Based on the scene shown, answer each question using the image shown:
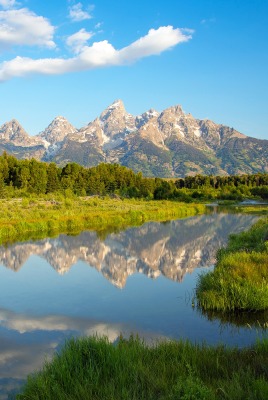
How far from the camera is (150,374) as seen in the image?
993 centimetres

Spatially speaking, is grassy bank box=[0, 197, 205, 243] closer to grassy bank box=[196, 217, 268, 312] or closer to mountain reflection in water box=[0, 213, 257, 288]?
mountain reflection in water box=[0, 213, 257, 288]

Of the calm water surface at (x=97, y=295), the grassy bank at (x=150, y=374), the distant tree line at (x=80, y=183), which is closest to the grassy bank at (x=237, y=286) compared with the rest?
the calm water surface at (x=97, y=295)

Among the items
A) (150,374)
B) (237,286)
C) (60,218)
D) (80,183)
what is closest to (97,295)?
(237,286)

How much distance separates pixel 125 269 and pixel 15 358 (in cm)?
1662

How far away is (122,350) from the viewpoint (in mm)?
11344

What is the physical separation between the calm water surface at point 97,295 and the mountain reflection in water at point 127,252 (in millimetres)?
83

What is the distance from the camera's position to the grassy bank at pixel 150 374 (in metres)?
8.67

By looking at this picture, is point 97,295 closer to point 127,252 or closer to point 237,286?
point 237,286

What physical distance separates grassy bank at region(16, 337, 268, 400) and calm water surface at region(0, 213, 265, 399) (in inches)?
91.0

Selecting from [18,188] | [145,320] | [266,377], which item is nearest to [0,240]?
[145,320]

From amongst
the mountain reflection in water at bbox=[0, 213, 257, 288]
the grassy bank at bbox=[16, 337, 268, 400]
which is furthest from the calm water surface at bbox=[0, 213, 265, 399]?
the grassy bank at bbox=[16, 337, 268, 400]

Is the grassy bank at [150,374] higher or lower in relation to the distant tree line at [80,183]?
lower

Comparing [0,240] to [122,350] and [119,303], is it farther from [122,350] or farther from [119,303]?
[122,350]

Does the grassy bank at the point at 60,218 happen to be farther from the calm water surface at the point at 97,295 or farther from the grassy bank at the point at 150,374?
the grassy bank at the point at 150,374
